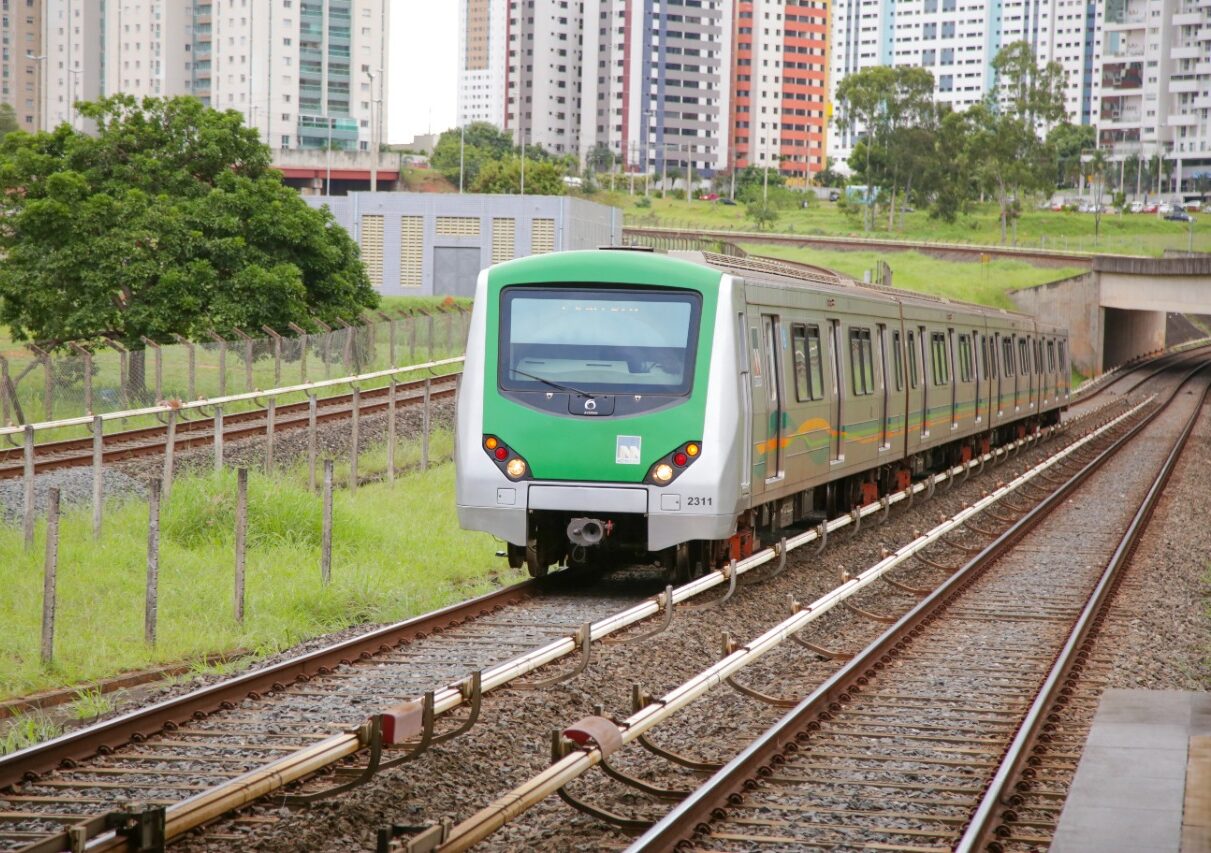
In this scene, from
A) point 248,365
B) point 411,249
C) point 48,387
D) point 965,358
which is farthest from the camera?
point 411,249

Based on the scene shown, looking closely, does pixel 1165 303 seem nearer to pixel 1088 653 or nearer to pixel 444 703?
pixel 1088 653

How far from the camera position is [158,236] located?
102 feet

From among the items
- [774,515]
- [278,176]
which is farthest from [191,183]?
[774,515]

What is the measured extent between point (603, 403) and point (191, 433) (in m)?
11.4

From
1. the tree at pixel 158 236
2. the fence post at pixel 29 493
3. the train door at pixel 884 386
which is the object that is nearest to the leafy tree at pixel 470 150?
the tree at pixel 158 236

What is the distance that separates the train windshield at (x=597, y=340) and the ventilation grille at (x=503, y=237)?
48.0 meters

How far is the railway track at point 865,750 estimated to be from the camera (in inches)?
268

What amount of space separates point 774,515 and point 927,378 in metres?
7.31

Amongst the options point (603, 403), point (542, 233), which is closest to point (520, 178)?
point (542, 233)

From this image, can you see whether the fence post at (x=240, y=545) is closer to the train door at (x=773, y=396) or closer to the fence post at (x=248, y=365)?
the train door at (x=773, y=396)

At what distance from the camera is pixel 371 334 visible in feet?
101

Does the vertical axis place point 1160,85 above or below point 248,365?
above

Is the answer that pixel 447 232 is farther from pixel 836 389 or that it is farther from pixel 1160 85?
pixel 1160 85

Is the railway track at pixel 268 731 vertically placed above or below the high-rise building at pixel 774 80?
below
